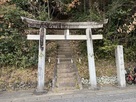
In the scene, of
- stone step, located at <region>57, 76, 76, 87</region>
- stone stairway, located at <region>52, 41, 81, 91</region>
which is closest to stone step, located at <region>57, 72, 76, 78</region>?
stone stairway, located at <region>52, 41, 81, 91</region>

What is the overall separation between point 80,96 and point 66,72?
188 cm

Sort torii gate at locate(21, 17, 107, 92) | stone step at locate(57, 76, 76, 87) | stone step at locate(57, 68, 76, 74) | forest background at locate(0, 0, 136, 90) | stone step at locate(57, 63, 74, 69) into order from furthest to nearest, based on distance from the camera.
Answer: forest background at locate(0, 0, 136, 90) < stone step at locate(57, 63, 74, 69) < stone step at locate(57, 68, 76, 74) < stone step at locate(57, 76, 76, 87) < torii gate at locate(21, 17, 107, 92)

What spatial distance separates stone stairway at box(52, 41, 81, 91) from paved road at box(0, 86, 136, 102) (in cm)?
51

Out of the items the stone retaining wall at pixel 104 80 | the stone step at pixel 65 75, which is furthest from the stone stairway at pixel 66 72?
the stone retaining wall at pixel 104 80

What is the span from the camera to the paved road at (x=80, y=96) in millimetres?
6344

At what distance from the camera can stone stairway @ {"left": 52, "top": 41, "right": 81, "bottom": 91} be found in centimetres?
754

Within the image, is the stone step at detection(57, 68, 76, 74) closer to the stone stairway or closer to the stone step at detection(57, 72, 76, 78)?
the stone stairway

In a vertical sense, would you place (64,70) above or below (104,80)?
above

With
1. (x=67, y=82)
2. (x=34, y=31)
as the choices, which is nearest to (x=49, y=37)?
(x=67, y=82)

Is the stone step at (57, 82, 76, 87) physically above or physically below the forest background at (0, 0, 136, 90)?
below

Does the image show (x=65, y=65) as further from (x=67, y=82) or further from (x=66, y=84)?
(x=66, y=84)

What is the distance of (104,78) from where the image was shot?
833cm

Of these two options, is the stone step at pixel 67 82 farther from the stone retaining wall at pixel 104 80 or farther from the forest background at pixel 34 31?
the forest background at pixel 34 31

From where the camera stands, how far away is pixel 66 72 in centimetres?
834
